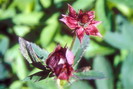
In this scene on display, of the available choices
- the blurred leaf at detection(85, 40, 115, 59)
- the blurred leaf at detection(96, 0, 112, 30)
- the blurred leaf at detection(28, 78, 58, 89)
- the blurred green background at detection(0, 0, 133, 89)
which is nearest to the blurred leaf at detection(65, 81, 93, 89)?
the blurred green background at detection(0, 0, 133, 89)

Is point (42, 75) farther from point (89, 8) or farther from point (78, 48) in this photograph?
point (89, 8)

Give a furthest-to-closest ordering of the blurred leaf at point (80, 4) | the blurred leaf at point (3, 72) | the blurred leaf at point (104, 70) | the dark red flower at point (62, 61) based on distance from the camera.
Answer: the blurred leaf at point (3, 72), the blurred leaf at point (104, 70), the blurred leaf at point (80, 4), the dark red flower at point (62, 61)

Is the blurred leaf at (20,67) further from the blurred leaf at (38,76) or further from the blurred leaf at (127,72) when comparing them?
the blurred leaf at (38,76)

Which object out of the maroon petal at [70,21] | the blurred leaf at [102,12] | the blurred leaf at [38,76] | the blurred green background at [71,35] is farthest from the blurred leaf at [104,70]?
the maroon petal at [70,21]

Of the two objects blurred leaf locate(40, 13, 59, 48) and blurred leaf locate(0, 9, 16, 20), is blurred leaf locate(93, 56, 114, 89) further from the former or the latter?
blurred leaf locate(0, 9, 16, 20)

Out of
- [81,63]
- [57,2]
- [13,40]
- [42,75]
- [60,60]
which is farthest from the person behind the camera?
[13,40]

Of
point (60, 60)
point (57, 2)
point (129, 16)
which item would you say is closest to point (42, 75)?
point (60, 60)

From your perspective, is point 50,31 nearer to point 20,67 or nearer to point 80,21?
point 20,67
